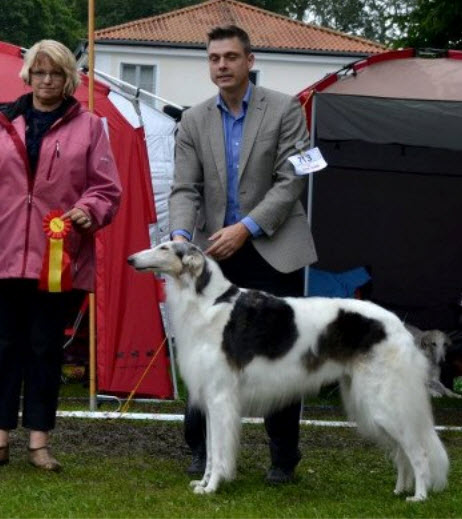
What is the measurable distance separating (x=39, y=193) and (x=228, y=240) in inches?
35.5

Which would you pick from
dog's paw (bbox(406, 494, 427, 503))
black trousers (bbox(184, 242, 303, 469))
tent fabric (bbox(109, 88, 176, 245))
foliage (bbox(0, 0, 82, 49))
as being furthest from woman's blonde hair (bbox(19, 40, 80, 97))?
foliage (bbox(0, 0, 82, 49))

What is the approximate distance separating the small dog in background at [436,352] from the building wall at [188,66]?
93.7ft

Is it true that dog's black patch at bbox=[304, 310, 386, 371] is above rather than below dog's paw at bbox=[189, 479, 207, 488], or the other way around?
above

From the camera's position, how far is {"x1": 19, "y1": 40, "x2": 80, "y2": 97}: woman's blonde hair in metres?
4.96

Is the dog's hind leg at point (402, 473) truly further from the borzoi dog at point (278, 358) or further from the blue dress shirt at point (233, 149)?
the blue dress shirt at point (233, 149)

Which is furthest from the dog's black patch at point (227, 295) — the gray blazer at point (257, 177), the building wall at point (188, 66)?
the building wall at point (188, 66)

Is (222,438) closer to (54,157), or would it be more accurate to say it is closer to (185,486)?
(185,486)

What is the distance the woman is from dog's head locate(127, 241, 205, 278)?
41 centimetres

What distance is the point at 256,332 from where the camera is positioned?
475cm

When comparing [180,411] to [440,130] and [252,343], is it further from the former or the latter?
[252,343]

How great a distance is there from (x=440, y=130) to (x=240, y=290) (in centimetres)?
302

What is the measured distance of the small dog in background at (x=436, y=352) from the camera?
929 centimetres

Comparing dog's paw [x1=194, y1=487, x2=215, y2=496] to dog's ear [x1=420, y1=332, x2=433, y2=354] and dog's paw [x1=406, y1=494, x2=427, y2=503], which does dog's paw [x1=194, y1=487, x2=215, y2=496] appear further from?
dog's ear [x1=420, y1=332, x2=433, y2=354]

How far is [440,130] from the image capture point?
289 inches
